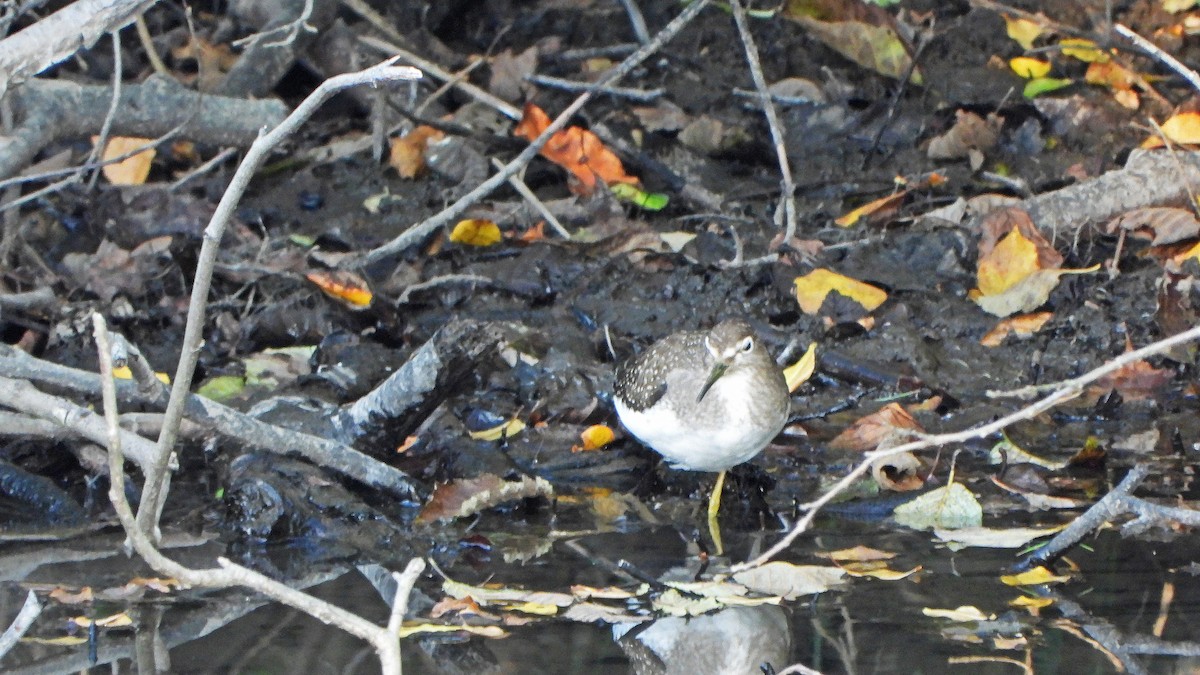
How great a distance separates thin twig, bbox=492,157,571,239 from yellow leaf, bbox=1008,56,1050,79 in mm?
3029

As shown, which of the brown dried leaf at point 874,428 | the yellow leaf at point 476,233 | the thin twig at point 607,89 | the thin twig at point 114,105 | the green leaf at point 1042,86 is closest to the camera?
the brown dried leaf at point 874,428

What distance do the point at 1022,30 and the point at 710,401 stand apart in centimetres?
474

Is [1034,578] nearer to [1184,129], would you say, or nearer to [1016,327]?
[1016,327]

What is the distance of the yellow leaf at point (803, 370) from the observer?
643cm

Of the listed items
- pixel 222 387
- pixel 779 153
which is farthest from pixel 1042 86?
pixel 222 387

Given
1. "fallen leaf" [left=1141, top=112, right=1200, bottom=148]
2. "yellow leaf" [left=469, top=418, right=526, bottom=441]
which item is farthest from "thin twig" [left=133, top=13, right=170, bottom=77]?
"fallen leaf" [left=1141, top=112, right=1200, bottom=148]

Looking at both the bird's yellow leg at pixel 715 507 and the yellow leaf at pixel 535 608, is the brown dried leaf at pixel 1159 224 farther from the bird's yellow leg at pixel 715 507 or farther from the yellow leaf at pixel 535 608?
the yellow leaf at pixel 535 608

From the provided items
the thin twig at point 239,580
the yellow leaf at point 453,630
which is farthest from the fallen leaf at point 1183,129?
the thin twig at point 239,580

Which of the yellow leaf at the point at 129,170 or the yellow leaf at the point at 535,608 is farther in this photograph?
the yellow leaf at the point at 129,170

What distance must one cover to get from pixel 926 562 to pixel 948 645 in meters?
0.73

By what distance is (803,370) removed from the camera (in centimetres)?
645

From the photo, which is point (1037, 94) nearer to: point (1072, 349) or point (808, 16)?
point (808, 16)

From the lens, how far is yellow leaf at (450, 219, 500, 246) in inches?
305

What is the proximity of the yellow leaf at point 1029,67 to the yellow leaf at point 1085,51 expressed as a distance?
0.14 meters
